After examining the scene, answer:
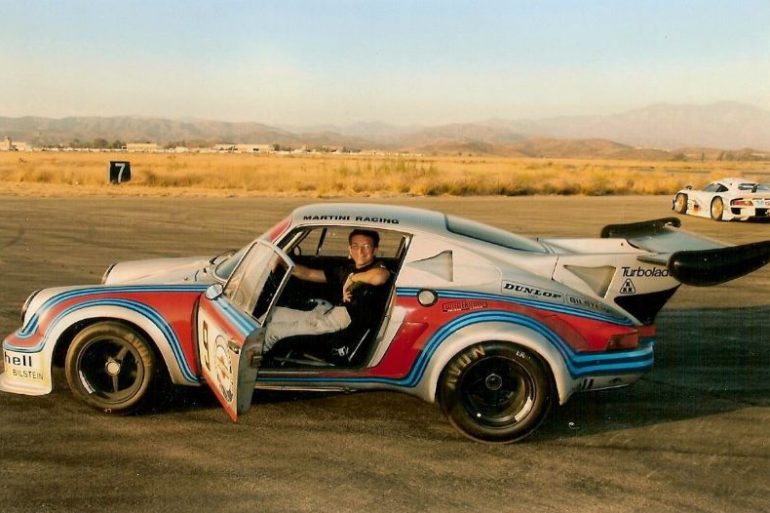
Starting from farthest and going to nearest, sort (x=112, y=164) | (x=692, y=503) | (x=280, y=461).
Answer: (x=112, y=164), (x=280, y=461), (x=692, y=503)

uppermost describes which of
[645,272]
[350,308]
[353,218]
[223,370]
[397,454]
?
[353,218]

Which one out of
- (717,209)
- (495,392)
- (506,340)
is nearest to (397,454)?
(495,392)

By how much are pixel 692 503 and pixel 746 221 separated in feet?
69.7

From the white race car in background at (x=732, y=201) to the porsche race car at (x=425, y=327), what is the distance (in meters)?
18.3

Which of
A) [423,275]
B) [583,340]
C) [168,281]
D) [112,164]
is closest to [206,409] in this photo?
[168,281]

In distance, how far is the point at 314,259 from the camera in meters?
6.56

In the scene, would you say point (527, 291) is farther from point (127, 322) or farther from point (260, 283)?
point (127, 322)

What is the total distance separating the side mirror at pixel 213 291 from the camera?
5199 millimetres

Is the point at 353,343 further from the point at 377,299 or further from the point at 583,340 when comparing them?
the point at 583,340

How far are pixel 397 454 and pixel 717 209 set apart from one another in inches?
813

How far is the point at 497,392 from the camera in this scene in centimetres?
518

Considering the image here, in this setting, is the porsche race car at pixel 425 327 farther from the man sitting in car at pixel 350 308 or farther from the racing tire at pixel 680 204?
the racing tire at pixel 680 204

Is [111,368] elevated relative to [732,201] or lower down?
lower down

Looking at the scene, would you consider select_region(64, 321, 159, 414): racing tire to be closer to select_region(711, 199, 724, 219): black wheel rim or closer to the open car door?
the open car door
